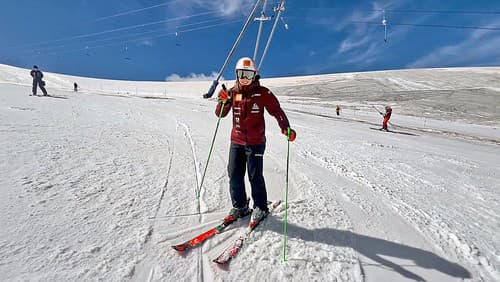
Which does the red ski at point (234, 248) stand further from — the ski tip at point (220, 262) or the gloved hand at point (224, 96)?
the gloved hand at point (224, 96)

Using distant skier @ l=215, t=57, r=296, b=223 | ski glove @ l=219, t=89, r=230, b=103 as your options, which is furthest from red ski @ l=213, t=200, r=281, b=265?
ski glove @ l=219, t=89, r=230, b=103

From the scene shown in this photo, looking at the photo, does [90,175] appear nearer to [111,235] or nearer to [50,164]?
[50,164]

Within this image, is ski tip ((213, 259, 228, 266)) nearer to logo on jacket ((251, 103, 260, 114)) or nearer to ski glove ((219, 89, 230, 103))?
logo on jacket ((251, 103, 260, 114))

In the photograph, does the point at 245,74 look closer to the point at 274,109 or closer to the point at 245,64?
the point at 245,64

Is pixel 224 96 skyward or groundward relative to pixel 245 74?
groundward

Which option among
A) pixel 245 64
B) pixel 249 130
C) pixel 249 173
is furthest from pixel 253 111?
pixel 249 173

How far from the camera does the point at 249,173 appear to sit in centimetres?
306

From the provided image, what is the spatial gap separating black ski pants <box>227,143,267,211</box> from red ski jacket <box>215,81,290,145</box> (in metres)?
0.14

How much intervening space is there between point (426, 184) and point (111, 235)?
5795 millimetres

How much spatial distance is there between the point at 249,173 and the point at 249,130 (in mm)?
572

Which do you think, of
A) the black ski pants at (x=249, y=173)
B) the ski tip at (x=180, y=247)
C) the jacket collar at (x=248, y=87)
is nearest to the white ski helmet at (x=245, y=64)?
the jacket collar at (x=248, y=87)

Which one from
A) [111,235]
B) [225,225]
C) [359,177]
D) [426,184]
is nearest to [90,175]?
[111,235]

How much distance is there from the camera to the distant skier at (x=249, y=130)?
9.53 ft

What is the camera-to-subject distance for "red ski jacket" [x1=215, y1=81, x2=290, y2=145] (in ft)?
9.57
